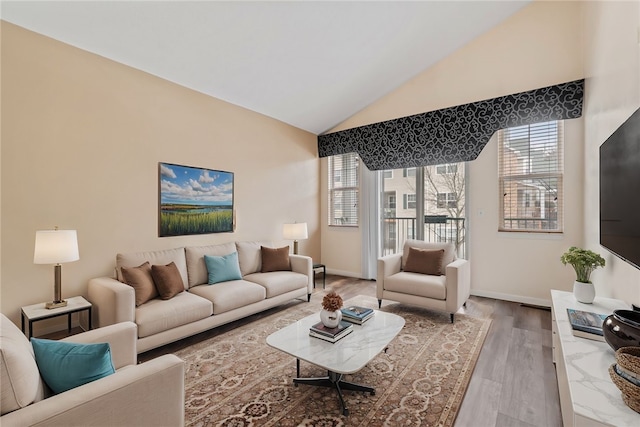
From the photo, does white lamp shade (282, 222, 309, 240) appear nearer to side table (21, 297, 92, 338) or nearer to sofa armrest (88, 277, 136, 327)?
sofa armrest (88, 277, 136, 327)

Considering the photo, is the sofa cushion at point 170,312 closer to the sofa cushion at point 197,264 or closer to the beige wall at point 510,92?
the sofa cushion at point 197,264

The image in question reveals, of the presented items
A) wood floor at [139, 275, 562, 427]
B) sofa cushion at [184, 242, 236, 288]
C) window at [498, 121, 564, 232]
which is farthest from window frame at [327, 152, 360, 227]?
sofa cushion at [184, 242, 236, 288]

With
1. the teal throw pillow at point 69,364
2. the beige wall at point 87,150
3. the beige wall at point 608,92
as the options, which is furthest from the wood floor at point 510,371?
the teal throw pillow at point 69,364

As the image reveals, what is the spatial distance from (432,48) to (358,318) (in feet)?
12.7

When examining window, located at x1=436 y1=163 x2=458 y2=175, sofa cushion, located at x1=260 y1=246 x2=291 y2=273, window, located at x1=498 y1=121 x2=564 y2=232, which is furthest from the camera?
window, located at x1=436 y1=163 x2=458 y2=175

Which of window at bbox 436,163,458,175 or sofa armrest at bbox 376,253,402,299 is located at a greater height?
window at bbox 436,163,458,175

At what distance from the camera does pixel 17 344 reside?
3.88 feet

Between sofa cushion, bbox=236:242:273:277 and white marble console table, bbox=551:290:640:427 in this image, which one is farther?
sofa cushion, bbox=236:242:273:277

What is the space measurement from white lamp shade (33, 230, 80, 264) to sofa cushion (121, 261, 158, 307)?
43 cm

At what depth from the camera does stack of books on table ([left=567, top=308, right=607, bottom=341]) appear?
5.68 ft

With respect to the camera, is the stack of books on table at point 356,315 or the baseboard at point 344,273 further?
the baseboard at point 344,273

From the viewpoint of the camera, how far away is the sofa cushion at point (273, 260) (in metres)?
4.09

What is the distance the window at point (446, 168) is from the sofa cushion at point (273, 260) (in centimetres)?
276

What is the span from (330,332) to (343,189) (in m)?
3.86
